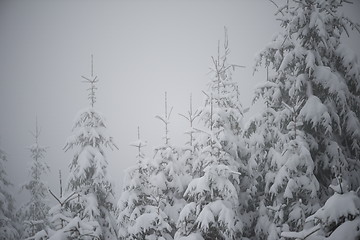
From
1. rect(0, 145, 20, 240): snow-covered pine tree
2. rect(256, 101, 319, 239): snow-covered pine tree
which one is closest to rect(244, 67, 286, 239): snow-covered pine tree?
rect(256, 101, 319, 239): snow-covered pine tree

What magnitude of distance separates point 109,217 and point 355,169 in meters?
12.2

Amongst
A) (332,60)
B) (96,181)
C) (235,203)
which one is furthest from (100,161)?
(332,60)

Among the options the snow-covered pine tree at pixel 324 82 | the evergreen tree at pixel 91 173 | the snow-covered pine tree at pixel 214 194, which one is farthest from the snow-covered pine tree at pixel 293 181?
the evergreen tree at pixel 91 173

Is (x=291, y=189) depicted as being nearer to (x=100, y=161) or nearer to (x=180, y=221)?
(x=180, y=221)

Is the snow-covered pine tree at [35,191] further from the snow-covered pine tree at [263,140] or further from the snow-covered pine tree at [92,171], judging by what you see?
the snow-covered pine tree at [263,140]

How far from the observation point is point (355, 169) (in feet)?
33.3

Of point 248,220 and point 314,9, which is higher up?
point 314,9

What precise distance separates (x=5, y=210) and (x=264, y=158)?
22309 millimetres

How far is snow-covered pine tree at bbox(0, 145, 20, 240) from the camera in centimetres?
2070

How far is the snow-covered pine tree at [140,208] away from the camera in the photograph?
1213 cm

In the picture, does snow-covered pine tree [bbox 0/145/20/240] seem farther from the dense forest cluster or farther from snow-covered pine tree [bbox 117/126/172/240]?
snow-covered pine tree [bbox 117/126/172/240]

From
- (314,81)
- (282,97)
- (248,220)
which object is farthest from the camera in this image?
(248,220)

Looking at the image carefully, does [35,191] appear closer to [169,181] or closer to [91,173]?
[91,173]

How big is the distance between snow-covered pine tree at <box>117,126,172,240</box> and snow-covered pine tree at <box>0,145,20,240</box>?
1236 cm
